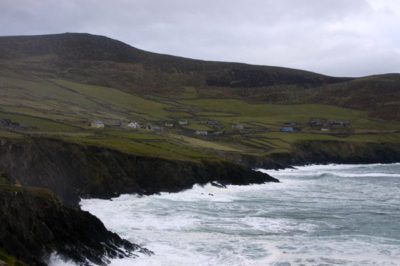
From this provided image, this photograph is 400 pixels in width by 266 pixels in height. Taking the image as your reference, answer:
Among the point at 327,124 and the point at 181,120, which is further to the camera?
the point at 327,124

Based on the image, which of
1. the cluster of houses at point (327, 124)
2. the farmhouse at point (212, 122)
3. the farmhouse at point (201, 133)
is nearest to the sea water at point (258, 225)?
the farmhouse at point (201, 133)

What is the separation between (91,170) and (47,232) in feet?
86.2

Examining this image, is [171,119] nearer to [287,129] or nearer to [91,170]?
[287,129]

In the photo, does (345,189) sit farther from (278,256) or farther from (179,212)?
(278,256)

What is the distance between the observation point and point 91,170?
177ft

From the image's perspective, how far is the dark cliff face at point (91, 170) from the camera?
1839 inches

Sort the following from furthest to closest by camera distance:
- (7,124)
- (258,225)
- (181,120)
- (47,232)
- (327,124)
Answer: (327,124) → (181,120) → (7,124) → (258,225) → (47,232)

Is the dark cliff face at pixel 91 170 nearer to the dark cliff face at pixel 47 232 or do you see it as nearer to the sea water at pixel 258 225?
the sea water at pixel 258 225

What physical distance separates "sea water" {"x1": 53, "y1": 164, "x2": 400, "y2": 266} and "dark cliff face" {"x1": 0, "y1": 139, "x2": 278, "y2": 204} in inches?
73.0

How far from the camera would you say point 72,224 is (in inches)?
1180

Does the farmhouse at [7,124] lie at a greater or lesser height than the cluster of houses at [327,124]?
lesser

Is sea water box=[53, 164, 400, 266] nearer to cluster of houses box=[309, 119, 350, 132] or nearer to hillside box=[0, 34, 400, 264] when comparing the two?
hillside box=[0, 34, 400, 264]

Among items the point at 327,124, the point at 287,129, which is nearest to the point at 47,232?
the point at 287,129

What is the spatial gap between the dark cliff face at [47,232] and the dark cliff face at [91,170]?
11.8 metres
